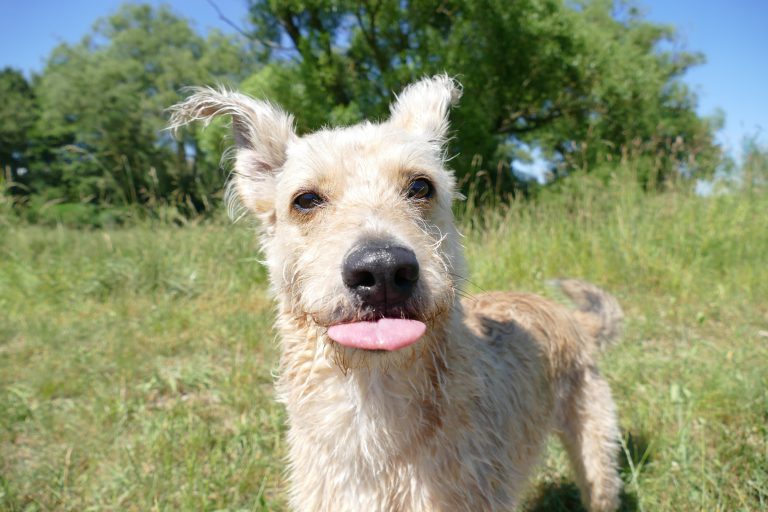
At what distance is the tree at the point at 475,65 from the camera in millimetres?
16172

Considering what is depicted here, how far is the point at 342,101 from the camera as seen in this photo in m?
17.2

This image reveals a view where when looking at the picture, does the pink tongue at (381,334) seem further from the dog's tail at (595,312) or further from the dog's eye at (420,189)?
the dog's tail at (595,312)

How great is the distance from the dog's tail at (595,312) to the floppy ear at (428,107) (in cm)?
165

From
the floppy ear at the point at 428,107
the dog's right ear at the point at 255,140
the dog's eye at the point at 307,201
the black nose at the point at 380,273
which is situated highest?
the floppy ear at the point at 428,107

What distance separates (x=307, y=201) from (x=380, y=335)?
0.91 m

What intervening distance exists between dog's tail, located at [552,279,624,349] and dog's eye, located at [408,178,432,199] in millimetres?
1741

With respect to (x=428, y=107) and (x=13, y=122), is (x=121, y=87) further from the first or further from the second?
(x=428, y=107)

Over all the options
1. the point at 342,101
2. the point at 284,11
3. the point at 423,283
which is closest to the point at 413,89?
the point at 423,283

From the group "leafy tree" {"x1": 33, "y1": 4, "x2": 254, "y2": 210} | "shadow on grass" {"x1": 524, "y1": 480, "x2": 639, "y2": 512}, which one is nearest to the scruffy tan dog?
"shadow on grass" {"x1": 524, "y1": 480, "x2": 639, "y2": 512}

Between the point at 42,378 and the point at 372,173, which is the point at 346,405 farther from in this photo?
the point at 42,378

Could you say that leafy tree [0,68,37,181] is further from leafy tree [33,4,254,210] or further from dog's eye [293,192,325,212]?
dog's eye [293,192,325,212]

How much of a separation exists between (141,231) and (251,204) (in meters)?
5.07

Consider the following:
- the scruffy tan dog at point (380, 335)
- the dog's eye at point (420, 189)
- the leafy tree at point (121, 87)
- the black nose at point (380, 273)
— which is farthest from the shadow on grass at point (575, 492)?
the leafy tree at point (121, 87)

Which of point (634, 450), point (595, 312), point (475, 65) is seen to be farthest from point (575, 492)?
point (475, 65)
